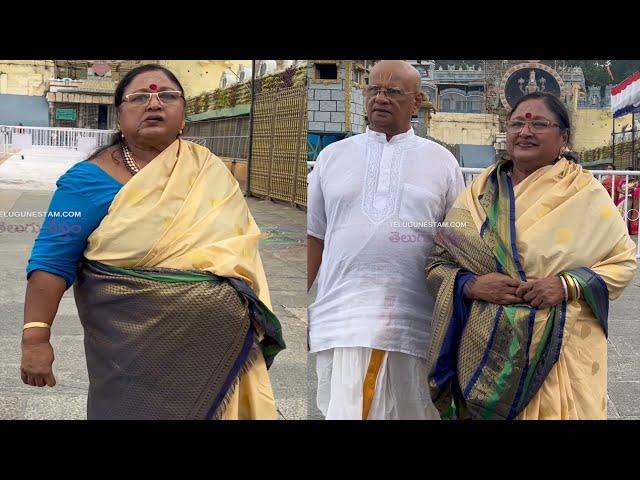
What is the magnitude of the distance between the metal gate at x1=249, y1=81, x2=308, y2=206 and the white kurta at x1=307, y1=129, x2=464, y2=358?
0.73ft

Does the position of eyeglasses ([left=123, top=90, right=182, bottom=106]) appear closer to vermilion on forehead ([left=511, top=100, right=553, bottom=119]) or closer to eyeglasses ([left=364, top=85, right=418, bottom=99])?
eyeglasses ([left=364, top=85, right=418, bottom=99])

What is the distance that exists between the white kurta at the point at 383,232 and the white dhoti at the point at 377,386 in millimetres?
50

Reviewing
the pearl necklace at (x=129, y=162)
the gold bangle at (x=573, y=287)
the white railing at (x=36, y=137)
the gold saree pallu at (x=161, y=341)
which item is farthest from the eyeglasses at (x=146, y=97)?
the gold bangle at (x=573, y=287)

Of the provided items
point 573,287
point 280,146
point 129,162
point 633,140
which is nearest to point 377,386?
point 573,287

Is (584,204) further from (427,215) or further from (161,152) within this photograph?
(161,152)

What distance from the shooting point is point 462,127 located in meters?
3.51

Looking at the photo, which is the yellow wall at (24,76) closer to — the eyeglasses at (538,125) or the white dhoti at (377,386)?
the white dhoti at (377,386)

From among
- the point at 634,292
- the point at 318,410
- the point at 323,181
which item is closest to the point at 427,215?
the point at 323,181

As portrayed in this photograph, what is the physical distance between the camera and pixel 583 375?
9.96ft

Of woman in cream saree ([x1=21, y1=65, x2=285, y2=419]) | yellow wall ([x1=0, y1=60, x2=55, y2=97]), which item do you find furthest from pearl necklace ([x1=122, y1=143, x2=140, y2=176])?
yellow wall ([x1=0, y1=60, x2=55, y2=97])

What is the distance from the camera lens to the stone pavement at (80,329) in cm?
339

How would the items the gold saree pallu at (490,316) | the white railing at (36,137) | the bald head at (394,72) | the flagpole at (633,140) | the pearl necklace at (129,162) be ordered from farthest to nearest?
1. the flagpole at (633,140)
2. the white railing at (36,137)
3. the bald head at (394,72)
4. the gold saree pallu at (490,316)
5. the pearl necklace at (129,162)

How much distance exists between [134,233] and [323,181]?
86cm

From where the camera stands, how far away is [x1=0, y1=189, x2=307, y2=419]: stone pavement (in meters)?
3.39
